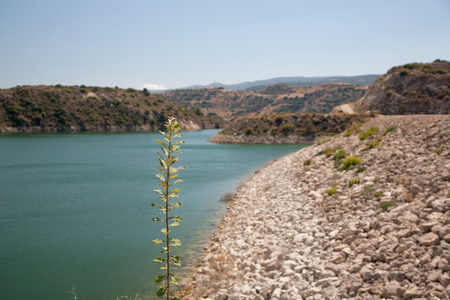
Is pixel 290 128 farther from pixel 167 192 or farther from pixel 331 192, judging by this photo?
pixel 167 192

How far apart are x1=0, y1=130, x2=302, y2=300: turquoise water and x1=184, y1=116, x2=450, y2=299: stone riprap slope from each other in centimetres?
267

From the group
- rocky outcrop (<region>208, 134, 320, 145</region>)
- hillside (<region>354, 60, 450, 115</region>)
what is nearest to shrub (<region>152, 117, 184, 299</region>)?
rocky outcrop (<region>208, 134, 320, 145</region>)

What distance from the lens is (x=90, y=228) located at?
18203mm

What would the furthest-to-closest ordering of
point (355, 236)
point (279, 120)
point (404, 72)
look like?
point (279, 120)
point (404, 72)
point (355, 236)

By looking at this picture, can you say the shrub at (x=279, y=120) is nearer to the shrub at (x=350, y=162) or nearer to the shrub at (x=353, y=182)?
the shrub at (x=350, y=162)

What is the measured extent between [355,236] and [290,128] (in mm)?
73541

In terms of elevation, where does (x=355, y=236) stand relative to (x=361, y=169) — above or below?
below

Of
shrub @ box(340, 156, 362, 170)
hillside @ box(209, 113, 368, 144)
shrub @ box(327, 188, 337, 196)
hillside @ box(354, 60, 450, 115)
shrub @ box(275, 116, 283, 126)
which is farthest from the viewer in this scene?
shrub @ box(275, 116, 283, 126)

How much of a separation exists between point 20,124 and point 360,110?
116 meters

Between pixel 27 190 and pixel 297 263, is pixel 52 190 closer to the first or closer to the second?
pixel 27 190

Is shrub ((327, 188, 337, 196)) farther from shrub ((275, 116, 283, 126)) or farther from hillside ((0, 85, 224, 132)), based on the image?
hillside ((0, 85, 224, 132))

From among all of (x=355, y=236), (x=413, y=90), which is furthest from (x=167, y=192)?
(x=413, y=90)

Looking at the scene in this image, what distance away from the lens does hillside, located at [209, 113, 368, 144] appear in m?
79.6

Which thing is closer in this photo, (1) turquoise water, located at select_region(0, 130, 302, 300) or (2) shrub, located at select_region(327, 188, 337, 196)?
(1) turquoise water, located at select_region(0, 130, 302, 300)
